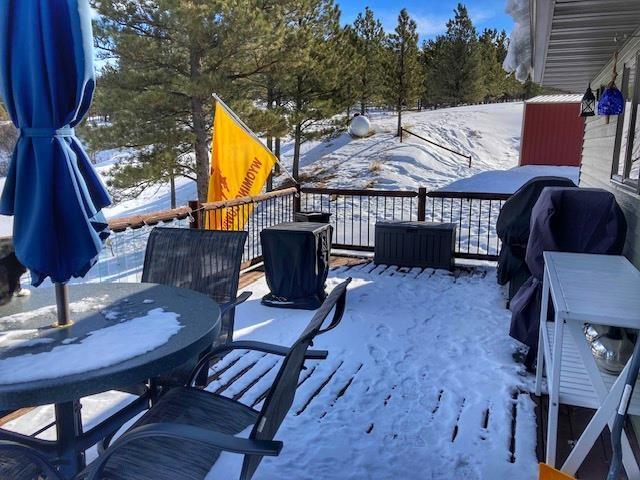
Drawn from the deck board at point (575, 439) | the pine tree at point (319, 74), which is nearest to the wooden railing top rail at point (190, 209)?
the deck board at point (575, 439)

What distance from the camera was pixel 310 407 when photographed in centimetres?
298

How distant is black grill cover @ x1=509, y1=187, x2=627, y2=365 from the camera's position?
304cm

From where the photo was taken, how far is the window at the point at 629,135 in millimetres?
3396

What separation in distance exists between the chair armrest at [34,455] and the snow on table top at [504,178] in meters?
14.8

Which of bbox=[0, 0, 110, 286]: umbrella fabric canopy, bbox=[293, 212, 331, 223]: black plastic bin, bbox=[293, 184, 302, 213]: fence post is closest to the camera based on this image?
bbox=[0, 0, 110, 286]: umbrella fabric canopy

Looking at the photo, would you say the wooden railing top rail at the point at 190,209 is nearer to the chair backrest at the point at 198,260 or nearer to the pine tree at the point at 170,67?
the chair backrest at the point at 198,260

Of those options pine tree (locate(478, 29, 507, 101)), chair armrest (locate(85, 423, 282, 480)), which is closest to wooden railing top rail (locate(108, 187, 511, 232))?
chair armrest (locate(85, 423, 282, 480))

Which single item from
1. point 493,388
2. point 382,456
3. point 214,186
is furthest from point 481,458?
point 214,186

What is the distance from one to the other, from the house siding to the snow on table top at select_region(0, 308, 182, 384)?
2663 millimetres

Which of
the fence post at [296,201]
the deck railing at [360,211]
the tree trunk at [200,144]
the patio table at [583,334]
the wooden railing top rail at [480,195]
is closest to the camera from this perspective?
the patio table at [583,334]

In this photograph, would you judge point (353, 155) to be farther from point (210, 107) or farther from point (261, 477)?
point (261, 477)

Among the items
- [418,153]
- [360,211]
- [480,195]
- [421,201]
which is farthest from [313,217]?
[418,153]

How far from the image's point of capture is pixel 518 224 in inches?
163

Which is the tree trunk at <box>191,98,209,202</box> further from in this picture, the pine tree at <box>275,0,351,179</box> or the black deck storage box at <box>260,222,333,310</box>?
the black deck storage box at <box>260,222,333,310</box>
